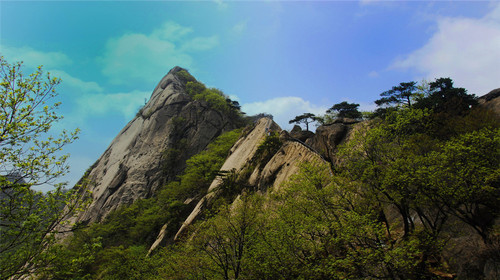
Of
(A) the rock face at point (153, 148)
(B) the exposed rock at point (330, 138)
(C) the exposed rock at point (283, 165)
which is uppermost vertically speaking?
(A) the rock face at point (153, 148)

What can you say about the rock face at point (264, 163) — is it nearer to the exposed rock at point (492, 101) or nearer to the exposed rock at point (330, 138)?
the exposed rock at point (330, 138)

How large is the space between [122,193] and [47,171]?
47.3 m

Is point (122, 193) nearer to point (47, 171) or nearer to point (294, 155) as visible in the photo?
point (294, 155)

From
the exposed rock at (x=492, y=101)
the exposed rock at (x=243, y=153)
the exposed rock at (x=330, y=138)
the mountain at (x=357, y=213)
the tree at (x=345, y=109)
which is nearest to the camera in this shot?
the mountain at (x=357, y=213)

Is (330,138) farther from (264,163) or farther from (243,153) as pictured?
(243,153)

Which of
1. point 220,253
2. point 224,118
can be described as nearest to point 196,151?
point 224,118

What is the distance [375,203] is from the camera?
1529cm

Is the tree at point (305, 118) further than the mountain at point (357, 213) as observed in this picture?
Yes

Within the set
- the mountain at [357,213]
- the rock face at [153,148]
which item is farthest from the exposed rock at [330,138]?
the rock face at [153,148]

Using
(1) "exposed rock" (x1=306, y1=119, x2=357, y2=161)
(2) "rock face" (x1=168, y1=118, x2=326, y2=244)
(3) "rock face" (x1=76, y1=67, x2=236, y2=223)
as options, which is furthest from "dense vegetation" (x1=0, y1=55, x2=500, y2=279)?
(3) "rock face" (x1=76, y1=67, x2=236, y2=223)

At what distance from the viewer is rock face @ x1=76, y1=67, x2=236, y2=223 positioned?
53347 millimetres

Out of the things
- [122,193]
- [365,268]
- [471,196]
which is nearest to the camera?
[365,268]

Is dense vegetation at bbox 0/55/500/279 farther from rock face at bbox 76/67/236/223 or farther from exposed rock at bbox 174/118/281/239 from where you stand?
rock face at bbox 76/67/236/223

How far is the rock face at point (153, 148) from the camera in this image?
53347mm
